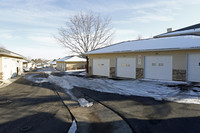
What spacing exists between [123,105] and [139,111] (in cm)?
83

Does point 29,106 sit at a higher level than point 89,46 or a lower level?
lower

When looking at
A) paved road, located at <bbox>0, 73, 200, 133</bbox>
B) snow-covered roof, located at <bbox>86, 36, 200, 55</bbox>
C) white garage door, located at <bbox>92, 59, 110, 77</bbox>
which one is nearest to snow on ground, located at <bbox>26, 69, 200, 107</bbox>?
paved road, located at <bbox>0, 73, 200, 133</bbox>

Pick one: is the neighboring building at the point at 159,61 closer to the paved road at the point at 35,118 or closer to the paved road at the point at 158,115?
the paved road at the point at 158,115

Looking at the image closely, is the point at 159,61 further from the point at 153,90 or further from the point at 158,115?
the point at 158,115

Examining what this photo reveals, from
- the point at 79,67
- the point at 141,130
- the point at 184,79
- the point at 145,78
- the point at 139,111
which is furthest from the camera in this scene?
the point at 79,67

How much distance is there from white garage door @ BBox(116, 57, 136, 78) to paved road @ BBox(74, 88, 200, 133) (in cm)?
706

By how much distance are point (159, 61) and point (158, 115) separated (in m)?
7.89

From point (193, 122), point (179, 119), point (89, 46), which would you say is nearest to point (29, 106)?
point (179, 119)

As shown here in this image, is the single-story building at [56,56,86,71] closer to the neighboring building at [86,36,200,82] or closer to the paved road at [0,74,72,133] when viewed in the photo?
the neighboring building at [86,36,200,82]

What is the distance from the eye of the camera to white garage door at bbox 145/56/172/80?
10859 millimetres

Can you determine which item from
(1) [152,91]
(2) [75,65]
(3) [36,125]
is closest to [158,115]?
(1) [152,91]

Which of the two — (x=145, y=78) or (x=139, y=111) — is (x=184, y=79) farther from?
(x=139, y=111)

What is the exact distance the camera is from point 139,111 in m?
4.85

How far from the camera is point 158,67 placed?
11336 millimetres
